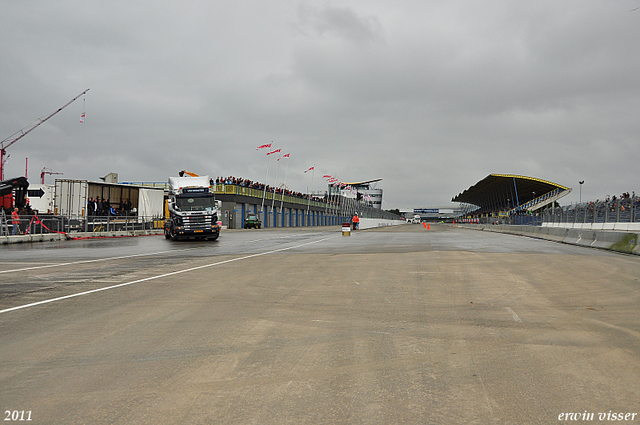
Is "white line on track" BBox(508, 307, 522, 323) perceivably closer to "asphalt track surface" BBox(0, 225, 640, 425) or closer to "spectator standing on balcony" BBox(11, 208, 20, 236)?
"asphalt track surface" BBox(0, 225, 640, 425)

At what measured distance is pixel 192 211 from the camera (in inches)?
1145

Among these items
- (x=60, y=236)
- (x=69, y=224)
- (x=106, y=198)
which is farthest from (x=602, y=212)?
(x=106, y=198)

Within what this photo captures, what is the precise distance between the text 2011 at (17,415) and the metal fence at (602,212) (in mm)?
29774


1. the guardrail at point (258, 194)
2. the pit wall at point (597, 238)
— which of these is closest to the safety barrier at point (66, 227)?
the guardrail at point (258, 194)

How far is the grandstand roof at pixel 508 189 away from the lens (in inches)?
4304

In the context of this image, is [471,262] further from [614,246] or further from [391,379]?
[391,379]

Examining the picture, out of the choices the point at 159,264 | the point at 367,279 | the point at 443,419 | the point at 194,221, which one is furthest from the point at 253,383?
the point at 194,221

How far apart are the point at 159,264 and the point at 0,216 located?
17.8m

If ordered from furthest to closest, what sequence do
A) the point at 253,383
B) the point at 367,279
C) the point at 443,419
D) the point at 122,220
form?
the point at 122,220 → the point at 367,279 → the point at 253,383 → the point at 443,419

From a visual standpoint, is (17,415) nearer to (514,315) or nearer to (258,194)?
(514,315)

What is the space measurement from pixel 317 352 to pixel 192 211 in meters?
25.0

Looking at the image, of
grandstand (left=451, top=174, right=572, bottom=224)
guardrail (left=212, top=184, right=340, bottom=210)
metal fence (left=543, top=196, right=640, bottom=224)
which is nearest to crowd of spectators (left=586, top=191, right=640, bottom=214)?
metal fence (left=543, top=196, right=640, bottom=224)

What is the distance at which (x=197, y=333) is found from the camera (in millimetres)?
6008

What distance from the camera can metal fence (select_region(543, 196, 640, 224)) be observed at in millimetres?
27716
